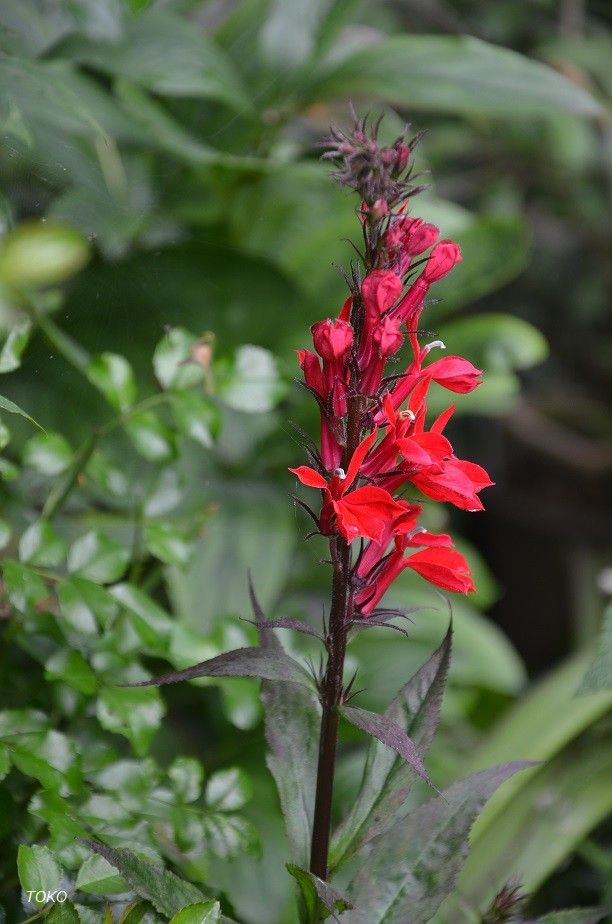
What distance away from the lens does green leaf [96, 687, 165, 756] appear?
570 millimetres

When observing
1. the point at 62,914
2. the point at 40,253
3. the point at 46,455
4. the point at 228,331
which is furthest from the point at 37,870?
the point at 228,331

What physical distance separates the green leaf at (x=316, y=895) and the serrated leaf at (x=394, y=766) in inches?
0.8

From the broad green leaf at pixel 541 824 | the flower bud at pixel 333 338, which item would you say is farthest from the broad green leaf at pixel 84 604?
the broad green leaf at pixel 541 824

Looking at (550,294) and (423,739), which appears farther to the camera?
(550,294)

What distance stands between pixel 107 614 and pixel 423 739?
21cm

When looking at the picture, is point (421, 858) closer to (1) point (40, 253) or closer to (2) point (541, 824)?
(2) point (541, 824)

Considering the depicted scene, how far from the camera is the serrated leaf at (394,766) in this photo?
1.61ft

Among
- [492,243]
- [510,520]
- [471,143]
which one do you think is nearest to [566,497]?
[510,520]

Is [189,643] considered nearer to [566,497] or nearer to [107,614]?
[107,614]

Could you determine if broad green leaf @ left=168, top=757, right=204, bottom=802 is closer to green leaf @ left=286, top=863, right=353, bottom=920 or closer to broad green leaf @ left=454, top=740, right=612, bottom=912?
green leaf @ left=286, top=863, right=353, bottom=920

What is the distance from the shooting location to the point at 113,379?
67cm

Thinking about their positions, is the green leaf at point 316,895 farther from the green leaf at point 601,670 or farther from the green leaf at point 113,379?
the green leaf at point 113,379

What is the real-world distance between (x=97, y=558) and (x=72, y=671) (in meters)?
0.08

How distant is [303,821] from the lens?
0.51 m
